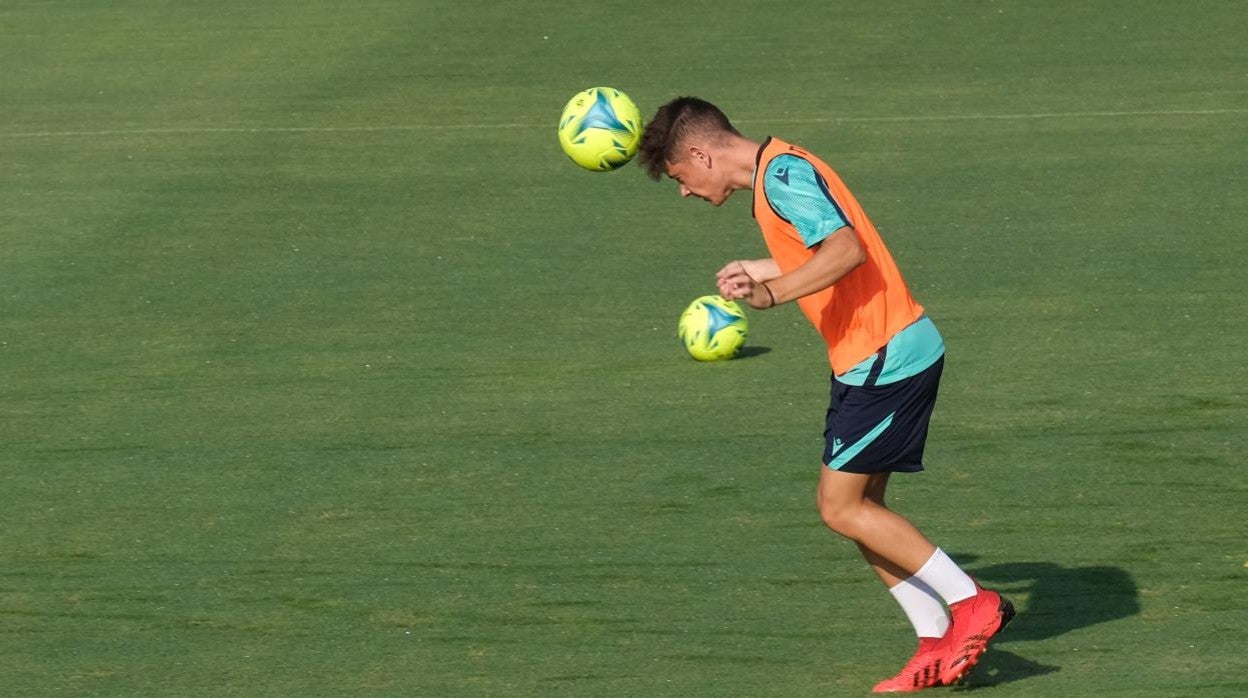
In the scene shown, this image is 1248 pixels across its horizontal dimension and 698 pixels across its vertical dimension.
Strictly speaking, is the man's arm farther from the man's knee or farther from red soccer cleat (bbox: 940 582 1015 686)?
red soccer cleat (bbox: 940 582 1015 686)

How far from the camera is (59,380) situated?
1025 centimetres

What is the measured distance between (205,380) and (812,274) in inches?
193

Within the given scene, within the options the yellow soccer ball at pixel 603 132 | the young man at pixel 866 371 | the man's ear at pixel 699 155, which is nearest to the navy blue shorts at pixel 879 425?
the young man at pixel 866 371

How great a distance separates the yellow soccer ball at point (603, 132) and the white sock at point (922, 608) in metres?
2.15

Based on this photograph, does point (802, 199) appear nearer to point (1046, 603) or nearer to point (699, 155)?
point (699, 155)

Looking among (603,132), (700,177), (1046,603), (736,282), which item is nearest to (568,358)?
(603,132)

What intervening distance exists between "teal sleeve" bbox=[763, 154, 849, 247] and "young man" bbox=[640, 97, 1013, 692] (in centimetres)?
2

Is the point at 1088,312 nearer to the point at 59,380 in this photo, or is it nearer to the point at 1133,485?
the point at 1133,485

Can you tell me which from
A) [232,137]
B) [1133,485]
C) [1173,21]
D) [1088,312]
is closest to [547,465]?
[1133,485]

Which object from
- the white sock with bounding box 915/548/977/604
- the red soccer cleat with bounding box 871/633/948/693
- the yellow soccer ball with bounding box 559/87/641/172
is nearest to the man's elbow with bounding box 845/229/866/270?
the white sock with bounding box 915/548/977/604

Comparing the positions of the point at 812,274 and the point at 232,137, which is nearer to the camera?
the point at 812,274

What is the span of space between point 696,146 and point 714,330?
3.68 m

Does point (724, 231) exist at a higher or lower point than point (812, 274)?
lower

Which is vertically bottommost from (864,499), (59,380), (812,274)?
(59,380)
